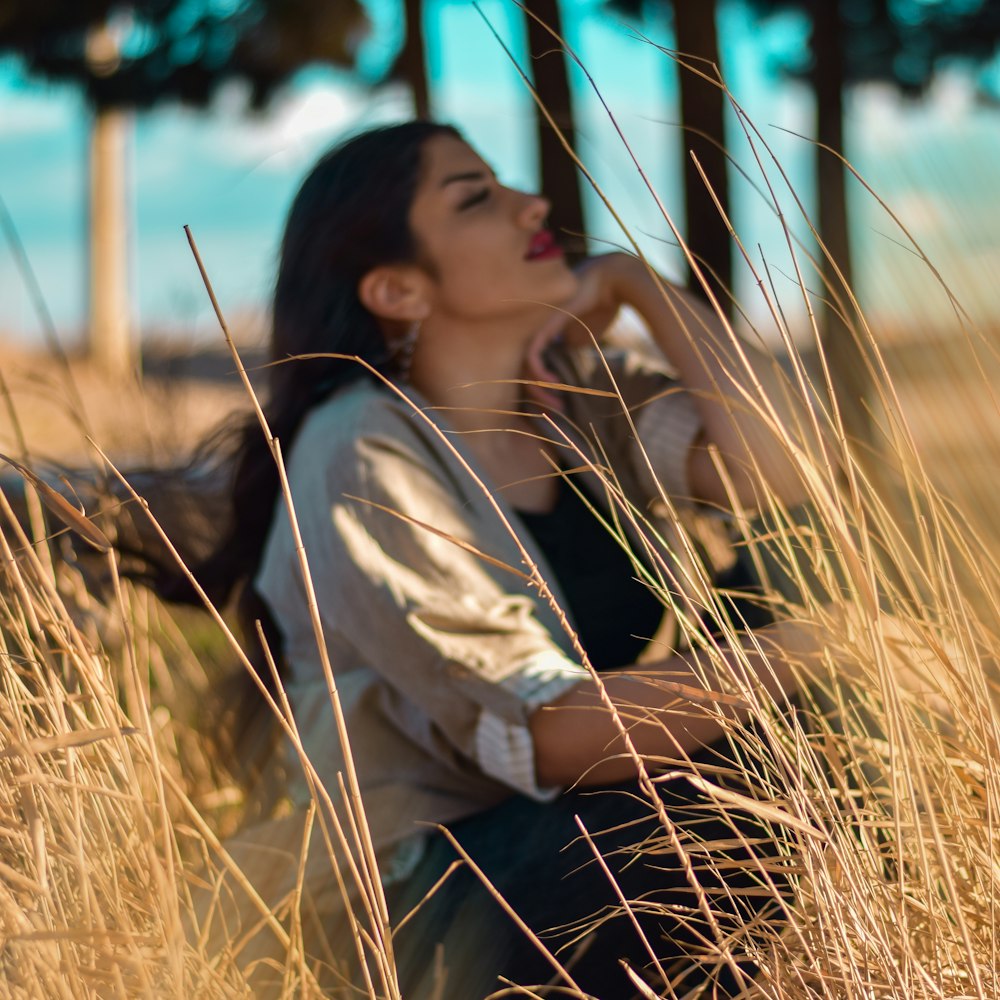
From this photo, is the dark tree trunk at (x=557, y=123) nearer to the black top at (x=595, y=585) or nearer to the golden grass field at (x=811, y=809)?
the black top at (x=595, y=585)

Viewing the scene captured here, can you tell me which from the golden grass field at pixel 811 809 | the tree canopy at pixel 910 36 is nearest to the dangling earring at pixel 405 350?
the golden grass field at pixel 811 809

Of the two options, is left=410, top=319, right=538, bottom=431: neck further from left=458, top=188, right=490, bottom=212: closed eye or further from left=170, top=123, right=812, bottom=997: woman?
left=458, top=188, right=490, bottom=212: closed eye

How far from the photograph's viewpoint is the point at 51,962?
64cm

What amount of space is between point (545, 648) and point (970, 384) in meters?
0.50

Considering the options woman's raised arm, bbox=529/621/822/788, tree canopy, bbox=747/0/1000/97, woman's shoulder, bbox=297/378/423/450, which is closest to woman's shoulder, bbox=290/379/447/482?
woman's shoulder, bbox=297/378/423/450

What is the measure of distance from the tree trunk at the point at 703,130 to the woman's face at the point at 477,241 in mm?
1193

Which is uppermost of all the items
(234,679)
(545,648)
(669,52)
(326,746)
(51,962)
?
(669,52)

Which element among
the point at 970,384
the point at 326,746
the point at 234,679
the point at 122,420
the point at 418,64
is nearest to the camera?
the point at 970,384

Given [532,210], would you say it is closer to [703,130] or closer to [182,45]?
[703,130]

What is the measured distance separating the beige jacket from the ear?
152mm

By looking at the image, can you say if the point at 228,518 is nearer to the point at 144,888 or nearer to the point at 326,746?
the point at 326,746

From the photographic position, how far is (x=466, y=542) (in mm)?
1039

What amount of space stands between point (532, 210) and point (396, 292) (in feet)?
0.68

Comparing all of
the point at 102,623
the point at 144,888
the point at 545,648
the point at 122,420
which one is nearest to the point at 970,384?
the point at 545,648
